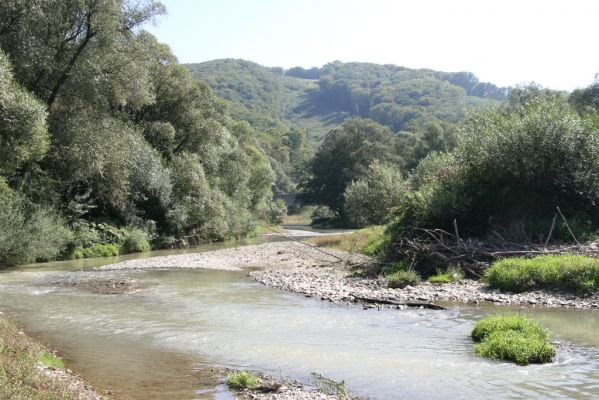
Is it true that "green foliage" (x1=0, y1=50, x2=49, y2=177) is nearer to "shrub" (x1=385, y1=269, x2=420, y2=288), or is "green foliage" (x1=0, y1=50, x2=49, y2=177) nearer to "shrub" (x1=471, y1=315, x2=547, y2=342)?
"shrub" (x1=385, y1=269, x2=420, y2=288)

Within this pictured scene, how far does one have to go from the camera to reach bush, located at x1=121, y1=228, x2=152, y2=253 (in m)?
41.9

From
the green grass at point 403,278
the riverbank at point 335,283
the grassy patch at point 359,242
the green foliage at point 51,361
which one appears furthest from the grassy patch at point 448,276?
the green foliage at point 51,361

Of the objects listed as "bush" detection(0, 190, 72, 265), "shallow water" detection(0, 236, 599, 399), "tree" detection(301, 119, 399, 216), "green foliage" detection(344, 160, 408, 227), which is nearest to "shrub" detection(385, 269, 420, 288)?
"shallow water" detection(0, 236, 599, 399)

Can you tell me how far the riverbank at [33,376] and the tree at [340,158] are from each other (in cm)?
9687

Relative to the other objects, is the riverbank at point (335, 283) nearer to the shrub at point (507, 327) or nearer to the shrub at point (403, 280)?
the shrub at point (403, 280)

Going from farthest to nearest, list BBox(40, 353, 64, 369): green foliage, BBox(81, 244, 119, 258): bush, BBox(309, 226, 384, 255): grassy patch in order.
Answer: BBox(81, 244, 119, 258): bush, BBox(309, 226, 384, 255): grassy patch, BBox(40, 353, 64, 369): green foliage

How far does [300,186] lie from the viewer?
123 m

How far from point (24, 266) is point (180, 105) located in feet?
92.9

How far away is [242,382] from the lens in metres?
10.0

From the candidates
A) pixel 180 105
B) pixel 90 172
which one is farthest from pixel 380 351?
pixel 180 105

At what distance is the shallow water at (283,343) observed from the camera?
1012 cm

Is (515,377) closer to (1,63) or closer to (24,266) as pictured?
(1,63)

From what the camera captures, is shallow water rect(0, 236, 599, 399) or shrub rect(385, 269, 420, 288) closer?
shallow water rect(0, 236, 599, 399)

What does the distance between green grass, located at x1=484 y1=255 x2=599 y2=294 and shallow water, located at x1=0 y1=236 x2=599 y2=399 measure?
272 centimetres
